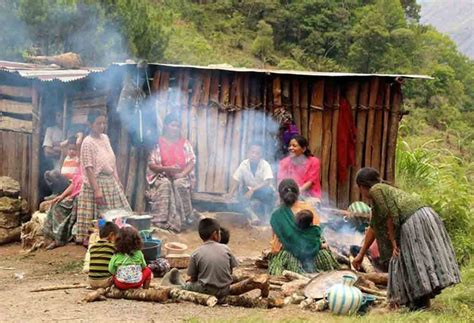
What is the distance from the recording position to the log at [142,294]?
6438mm

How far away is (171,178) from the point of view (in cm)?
1036

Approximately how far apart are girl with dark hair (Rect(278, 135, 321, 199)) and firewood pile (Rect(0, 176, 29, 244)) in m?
4.29

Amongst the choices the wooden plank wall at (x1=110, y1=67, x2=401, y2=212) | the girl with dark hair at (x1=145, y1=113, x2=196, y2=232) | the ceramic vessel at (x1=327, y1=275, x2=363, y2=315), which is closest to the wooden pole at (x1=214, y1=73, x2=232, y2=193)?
the wooden plank wall at (x1=110, y1=67, x2=401, y2=212)

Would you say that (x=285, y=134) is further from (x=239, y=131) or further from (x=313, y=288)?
(x=313, y=288)

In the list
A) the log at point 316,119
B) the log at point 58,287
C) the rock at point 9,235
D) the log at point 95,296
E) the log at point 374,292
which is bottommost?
the rock at point 9,235

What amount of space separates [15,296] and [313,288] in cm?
304

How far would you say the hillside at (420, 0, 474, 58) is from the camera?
2643 inches

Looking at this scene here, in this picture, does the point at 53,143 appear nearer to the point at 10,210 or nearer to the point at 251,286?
the point at 10,210

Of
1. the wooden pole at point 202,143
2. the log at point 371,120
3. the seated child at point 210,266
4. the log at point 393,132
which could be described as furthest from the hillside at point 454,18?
the seated child at point 210,266

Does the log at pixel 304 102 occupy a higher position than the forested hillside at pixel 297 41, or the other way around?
the forested hillside at pixel 297 41

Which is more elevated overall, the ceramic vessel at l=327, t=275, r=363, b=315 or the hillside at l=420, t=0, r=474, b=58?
the hillside at l=420, t=0, r=474, b=58

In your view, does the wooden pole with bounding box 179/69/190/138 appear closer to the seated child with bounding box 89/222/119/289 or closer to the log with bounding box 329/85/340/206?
the log with bounding box 329/85/340/206

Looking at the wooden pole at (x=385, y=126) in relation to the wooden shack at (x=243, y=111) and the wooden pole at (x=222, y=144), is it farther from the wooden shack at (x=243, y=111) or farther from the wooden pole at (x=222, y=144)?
the wooden pole at (x=222, y=144)

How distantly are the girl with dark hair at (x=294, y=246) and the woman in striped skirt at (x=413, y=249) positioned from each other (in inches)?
57.7
